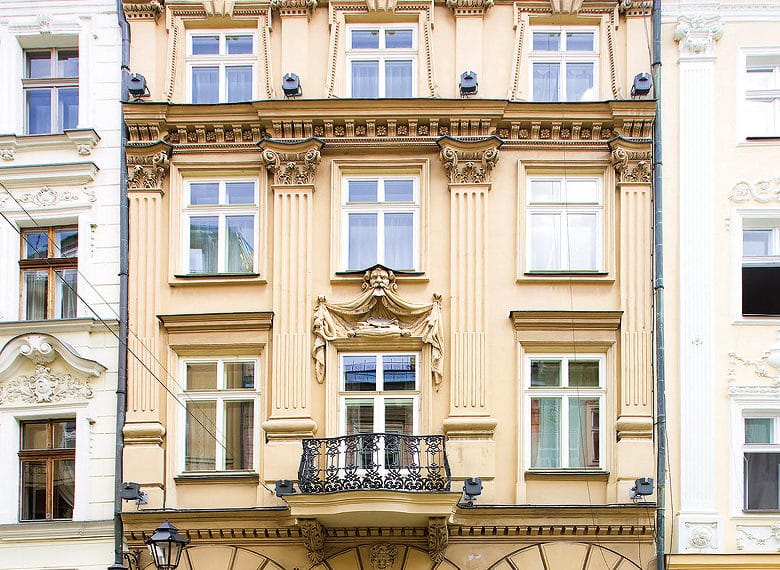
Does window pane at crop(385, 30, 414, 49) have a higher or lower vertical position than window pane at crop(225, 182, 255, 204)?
higher

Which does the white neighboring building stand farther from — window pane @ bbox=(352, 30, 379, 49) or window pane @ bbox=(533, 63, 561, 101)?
window pane @ bbox=(533, 63, 561, 101)

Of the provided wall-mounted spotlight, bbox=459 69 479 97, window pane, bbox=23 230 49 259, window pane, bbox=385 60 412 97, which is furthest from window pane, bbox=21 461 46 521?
wall-mounted spotlight, bbox=459 69 479 97

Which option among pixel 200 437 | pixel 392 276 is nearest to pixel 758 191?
pixel 392 276

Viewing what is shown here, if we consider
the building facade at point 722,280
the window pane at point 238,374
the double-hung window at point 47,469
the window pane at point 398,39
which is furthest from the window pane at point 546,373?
the double-hung window at point 47,469

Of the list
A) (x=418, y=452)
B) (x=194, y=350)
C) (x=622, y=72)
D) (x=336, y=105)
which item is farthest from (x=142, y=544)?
(x=622, y=72)

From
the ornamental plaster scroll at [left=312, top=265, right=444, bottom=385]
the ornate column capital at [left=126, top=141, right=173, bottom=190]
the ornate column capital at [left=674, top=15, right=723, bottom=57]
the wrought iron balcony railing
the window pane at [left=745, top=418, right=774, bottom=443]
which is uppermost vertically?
the ornate column capital at [left=674, top=15, right=723, bottom=57]

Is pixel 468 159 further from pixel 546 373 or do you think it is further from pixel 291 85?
pixel 546 373

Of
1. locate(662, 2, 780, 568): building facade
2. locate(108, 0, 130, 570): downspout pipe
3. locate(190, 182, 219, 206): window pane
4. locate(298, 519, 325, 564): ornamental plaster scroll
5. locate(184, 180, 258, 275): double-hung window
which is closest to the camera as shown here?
locate(298, 519, 325, 564): ornamental plaster scroll

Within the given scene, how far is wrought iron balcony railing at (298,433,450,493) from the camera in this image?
18688 mm

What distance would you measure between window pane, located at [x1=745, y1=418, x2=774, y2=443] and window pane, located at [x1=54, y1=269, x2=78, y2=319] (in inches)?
435

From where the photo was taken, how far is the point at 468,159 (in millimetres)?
20672

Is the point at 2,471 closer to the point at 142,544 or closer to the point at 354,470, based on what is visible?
the point at 142,544

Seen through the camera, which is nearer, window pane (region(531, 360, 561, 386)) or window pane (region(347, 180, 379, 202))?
window pane (region(531, 360, 561, 386))

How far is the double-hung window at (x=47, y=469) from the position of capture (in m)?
20.4
